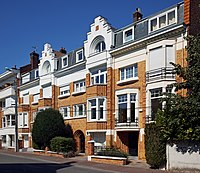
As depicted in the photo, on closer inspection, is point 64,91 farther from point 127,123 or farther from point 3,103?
point 3,103

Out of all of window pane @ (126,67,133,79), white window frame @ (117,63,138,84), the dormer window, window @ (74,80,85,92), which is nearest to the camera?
the dormer window

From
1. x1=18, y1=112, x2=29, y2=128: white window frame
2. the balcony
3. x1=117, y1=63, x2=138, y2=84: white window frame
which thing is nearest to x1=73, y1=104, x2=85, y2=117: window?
the balcony

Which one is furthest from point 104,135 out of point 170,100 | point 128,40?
point 170,100

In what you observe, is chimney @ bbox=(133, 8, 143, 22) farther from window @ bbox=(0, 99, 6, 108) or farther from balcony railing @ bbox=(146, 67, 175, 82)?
window @ bbox=(0, 99, 6, 108)

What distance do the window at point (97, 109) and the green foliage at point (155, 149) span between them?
7.95 m

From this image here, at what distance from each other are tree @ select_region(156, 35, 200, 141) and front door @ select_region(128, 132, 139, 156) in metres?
7.50

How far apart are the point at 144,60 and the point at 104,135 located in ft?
25.0

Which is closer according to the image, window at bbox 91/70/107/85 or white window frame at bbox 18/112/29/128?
window at bbox 91/70/107/85

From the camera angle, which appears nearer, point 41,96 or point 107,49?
point 107,49

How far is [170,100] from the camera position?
58.1 ft

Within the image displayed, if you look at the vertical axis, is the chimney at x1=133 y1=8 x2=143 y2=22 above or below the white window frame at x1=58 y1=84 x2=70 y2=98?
above

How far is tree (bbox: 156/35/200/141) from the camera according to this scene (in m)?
16.8

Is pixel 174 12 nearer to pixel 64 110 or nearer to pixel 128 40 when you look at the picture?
pixel 128 40

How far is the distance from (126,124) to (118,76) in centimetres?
412
